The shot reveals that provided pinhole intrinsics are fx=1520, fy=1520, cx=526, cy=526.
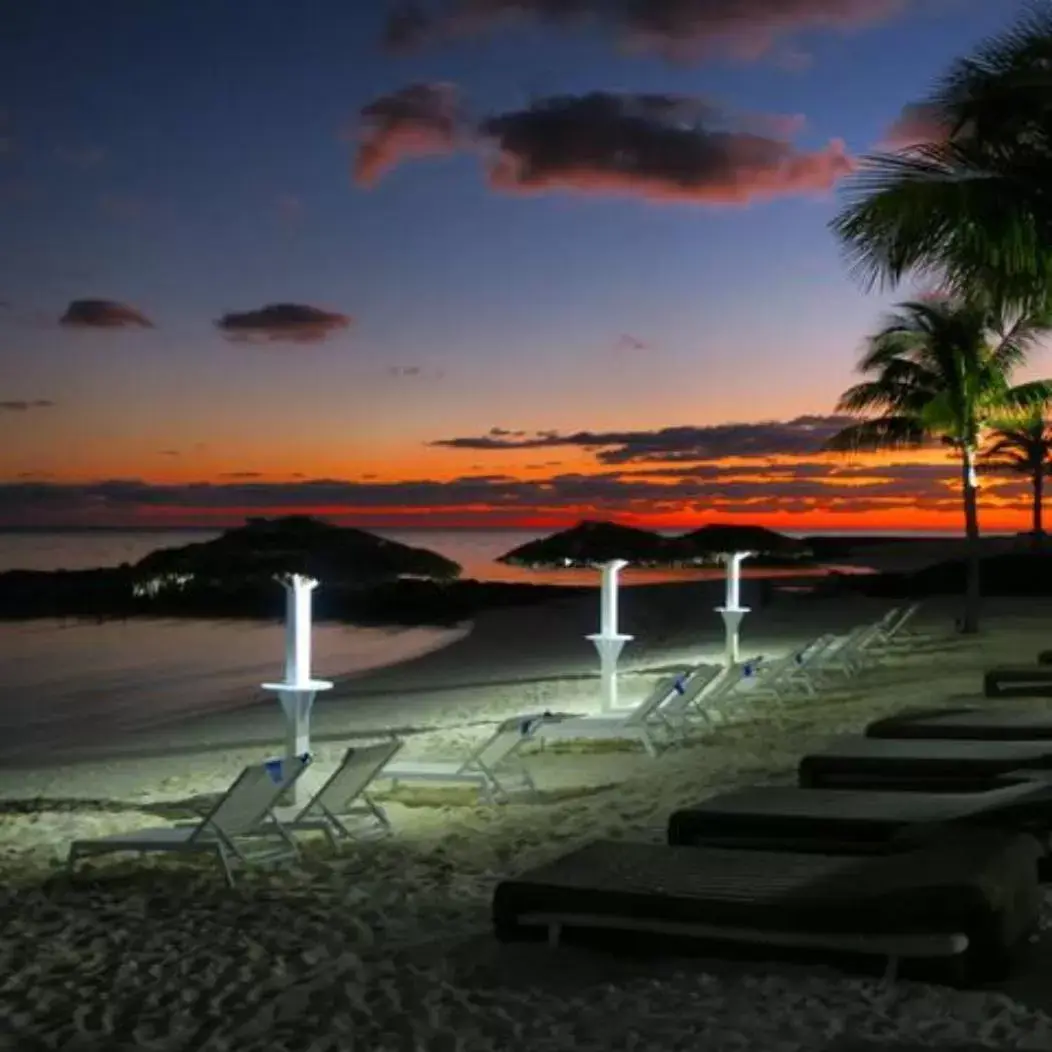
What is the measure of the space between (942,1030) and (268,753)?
8.98m

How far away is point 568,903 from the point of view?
547cm

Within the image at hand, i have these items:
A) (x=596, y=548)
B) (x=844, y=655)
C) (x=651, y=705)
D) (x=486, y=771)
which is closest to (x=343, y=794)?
(x=486, y=771)

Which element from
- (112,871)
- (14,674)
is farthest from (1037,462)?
(112,871)

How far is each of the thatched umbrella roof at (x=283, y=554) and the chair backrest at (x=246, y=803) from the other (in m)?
3.19

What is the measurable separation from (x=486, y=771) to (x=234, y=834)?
2.39 m

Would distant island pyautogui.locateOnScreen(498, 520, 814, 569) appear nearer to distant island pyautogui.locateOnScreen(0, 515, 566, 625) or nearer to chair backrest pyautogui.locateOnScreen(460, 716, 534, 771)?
distant island pyautogui.locateOnScreen(0, 515, 566, 625)

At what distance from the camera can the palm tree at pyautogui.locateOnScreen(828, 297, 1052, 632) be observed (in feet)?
78.5

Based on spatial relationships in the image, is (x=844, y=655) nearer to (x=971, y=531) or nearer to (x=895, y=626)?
(x=895, y=626)

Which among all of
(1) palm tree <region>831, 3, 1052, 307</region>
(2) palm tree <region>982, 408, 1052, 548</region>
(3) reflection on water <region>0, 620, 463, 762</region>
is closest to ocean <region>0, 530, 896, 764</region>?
(3) reflection on water <region>0, 620, 463, 762</region>

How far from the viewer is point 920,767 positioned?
8.48 metres

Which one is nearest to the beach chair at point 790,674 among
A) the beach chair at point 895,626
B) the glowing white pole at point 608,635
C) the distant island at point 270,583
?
the glowing white pole at point 608,635

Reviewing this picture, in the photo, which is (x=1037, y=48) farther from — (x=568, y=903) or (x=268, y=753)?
(x=268, y=753)

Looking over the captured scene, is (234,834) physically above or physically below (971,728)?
below

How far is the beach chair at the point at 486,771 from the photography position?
911 cm
